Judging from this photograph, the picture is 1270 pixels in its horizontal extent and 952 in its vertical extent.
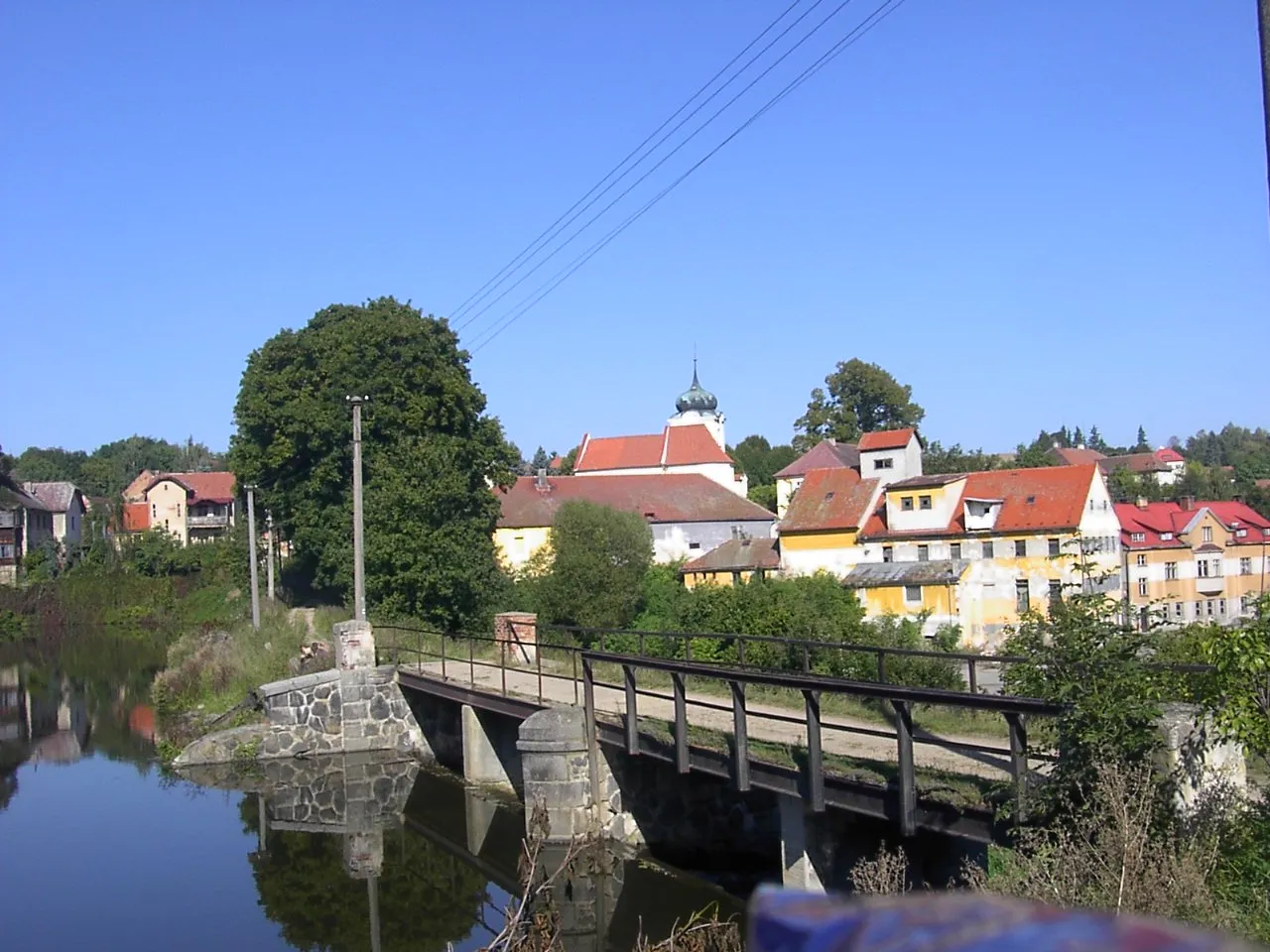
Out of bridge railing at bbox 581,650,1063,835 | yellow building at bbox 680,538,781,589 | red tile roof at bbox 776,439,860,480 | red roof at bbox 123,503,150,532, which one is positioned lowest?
yellow building at bbox 680,538,781,589

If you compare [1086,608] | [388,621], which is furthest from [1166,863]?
[388,621]

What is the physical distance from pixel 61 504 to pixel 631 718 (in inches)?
Answer: 3155

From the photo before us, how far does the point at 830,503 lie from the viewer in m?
54.3

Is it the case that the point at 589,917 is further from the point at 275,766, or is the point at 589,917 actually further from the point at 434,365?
the point at 434,365

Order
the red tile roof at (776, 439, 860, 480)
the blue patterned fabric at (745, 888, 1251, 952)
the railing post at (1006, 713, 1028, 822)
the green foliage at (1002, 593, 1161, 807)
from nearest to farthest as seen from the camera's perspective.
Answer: the blue patterned fabric at (745, 888, 1251, 952)
the green foliage at (1002, 593, 1161, 807)
the railing post at (1006, 713, 1028, 822)
the red tile roof at (776, 439, 860, 480)

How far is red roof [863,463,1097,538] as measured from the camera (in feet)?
156

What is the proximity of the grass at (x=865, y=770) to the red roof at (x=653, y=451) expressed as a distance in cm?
7382

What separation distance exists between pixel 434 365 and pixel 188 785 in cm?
1929

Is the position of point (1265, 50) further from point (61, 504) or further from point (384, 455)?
point (61, 504)

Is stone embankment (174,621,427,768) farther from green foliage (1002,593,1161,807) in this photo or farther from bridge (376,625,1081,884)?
green foliage (1002,593,1161,807)

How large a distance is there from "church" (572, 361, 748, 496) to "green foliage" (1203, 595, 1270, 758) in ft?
249

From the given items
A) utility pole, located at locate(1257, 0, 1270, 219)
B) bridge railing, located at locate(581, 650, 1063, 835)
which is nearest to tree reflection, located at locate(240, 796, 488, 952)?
bridge railing, located at locate(581, 650, 1063, 835)

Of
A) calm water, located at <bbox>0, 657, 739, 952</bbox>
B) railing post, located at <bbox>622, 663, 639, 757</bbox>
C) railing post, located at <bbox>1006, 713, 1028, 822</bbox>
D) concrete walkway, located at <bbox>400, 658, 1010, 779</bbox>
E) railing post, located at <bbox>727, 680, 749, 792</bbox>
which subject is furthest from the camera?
railing post, located at <bbox>622, 663, 639, 757</bbox>

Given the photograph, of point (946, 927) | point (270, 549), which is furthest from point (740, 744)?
point (270, 549)
